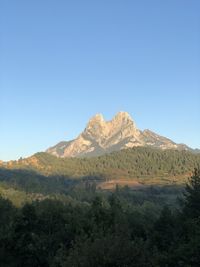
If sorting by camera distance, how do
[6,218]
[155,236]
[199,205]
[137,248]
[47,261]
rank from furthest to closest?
[6,218] < [155,236] < [199,205] < [47,261] < [137,248]

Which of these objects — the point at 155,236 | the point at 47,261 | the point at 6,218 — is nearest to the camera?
the point at 47,261

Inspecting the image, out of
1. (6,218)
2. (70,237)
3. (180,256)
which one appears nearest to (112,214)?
(70,237)

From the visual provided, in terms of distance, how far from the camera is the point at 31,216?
67.9 meters

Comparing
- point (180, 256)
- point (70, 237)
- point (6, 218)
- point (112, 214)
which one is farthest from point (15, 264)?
point (180, 256)

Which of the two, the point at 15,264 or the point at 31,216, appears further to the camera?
the point at 31,216

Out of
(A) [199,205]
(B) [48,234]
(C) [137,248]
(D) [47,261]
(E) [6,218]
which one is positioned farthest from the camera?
(E) [6,218]

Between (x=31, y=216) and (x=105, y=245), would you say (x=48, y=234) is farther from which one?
(x=105, y=245)

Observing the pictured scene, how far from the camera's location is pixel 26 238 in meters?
65.0

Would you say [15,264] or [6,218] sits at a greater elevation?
[6,218]

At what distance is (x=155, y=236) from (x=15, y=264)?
1005 inches

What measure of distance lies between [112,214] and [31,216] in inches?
477

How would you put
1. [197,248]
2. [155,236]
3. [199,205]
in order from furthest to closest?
[155,236] < [199,205] < [197,248]

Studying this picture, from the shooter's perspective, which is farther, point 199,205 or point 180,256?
point 199,205

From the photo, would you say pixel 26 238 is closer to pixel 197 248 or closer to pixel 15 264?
pixel 15 264
